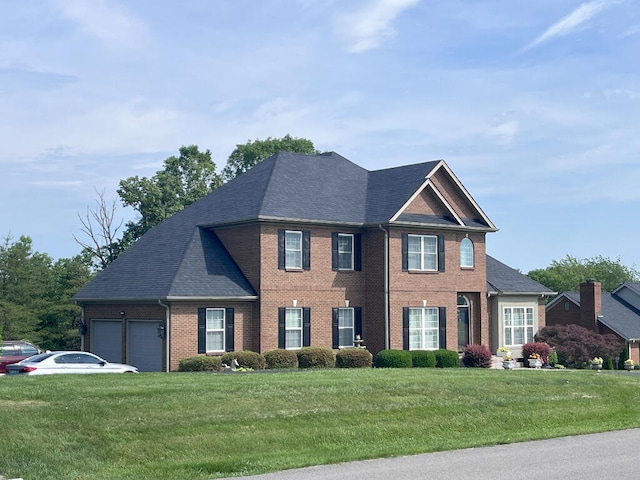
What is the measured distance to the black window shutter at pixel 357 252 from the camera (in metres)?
39.8

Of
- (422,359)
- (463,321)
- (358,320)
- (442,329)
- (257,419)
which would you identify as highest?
(358,320)

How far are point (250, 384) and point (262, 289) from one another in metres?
14.3

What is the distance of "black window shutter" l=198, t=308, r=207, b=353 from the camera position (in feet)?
116

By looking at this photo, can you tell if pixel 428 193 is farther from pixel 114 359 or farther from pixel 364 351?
pixel 114 359

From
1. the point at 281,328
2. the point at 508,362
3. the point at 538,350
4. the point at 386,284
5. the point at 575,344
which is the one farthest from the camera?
the point at 575,344

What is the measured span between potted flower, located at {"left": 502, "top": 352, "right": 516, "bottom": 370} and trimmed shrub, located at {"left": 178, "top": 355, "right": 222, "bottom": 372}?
46.8 ft

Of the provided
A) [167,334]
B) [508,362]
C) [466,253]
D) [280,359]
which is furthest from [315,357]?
[466,253]

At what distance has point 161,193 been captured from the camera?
5991cm

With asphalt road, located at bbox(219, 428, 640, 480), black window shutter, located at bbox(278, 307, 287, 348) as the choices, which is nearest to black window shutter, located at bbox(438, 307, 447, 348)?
black window shutter, located at bbox(278, 307, 287, 348)

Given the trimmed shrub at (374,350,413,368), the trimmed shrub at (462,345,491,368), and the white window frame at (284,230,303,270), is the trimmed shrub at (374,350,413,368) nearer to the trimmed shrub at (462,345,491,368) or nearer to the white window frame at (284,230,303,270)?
the trimmed shrub at (462,345,491,368)

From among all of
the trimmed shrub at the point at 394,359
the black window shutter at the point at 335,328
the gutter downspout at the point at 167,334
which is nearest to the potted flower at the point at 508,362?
the trimmed shrub at the point at 394,359

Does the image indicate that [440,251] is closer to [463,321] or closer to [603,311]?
[463,321]

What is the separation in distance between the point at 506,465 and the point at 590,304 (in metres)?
45.7

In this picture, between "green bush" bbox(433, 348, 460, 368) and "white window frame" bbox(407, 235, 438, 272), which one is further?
"white window frame" bbox(407, 235, 438, 272)
